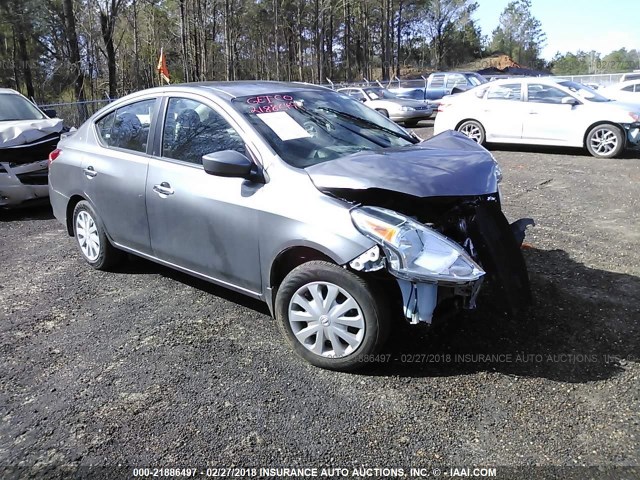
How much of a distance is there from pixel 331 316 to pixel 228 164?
114 cm

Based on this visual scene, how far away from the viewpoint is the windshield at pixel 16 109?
8.43 meters

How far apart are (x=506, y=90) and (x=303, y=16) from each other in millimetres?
44789

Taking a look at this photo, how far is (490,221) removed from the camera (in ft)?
11.2

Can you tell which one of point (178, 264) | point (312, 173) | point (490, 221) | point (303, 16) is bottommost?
point (178, 264)

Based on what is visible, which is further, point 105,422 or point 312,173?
point 312,173

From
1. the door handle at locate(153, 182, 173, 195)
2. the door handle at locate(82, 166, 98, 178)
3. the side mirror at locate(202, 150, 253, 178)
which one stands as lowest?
the door handle at locate(153, 182, 173, 195)

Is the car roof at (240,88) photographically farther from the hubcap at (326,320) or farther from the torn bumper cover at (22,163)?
the torn bumper cover at (22,163)

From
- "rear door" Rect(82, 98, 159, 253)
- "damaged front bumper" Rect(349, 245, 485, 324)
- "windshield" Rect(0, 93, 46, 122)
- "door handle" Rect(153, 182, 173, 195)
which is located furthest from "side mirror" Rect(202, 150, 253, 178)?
"windshield" Rect(0, 93, 46, 122)

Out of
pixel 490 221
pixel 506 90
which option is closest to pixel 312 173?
pixel 490 221

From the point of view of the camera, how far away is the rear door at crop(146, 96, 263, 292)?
140 inches

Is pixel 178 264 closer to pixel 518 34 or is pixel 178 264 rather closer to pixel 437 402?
pixel 437 402

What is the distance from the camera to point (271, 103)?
392 centimetres

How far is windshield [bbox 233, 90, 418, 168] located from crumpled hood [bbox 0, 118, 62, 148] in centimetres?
515

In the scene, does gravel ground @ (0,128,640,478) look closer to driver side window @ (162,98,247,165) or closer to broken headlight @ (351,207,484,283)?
broken headlight @ (351,207,484,283)
